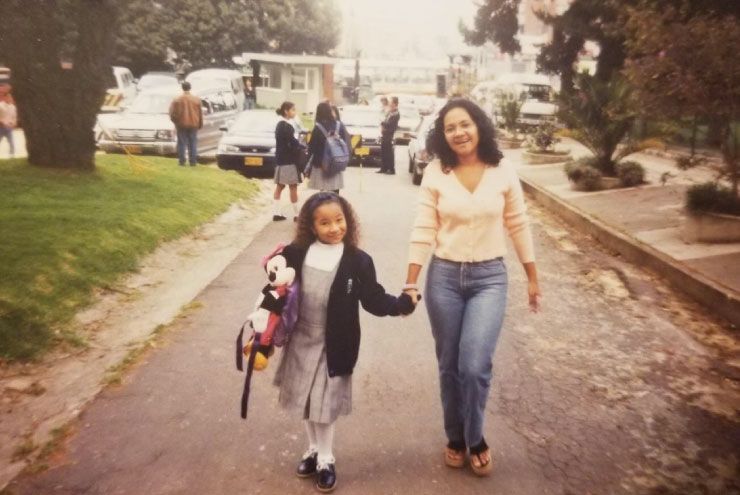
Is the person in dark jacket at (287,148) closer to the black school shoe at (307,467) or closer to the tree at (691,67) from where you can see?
the tree at (691,67)

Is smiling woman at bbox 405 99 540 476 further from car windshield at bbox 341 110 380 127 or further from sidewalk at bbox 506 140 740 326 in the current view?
car windshield at bbox 341 110 380 127

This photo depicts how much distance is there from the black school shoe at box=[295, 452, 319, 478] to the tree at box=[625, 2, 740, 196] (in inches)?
275

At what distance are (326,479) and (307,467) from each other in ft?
0.58

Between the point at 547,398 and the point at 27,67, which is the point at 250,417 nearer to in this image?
the point at 547,398

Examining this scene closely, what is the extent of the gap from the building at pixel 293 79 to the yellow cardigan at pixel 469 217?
110 feet

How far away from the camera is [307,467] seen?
3270mm

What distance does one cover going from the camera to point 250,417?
3893 millimetres

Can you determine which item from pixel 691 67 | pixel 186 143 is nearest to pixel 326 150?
pixel 691 67

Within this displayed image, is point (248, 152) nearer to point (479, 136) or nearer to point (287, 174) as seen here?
point (287, 174)

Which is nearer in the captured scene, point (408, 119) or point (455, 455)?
point (455, 455)

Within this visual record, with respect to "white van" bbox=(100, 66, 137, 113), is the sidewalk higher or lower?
lower

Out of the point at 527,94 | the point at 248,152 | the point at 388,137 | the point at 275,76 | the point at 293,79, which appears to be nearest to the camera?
the point at 248,152

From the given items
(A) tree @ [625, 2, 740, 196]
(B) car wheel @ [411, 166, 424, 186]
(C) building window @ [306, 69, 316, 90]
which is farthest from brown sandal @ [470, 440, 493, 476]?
(C) building window @ [306, 69, 316, 90]

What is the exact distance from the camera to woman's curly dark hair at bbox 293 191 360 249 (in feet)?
9.93
